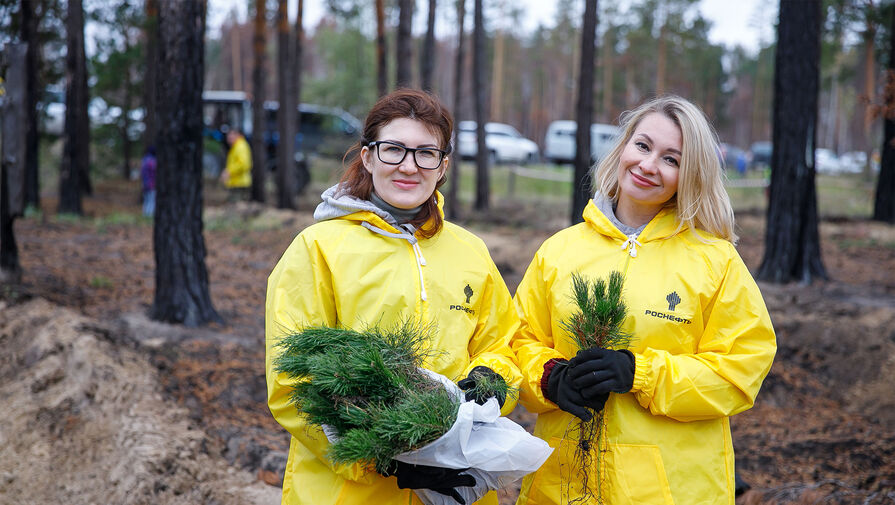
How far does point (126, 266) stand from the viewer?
379 inches

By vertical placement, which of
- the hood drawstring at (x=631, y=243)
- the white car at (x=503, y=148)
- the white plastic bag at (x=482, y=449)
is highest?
the white car at (x=503, y=148)

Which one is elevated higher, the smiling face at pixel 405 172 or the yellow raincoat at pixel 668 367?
the smiling face at pixel 405 172

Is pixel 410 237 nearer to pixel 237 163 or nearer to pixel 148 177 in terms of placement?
pixel 148 177

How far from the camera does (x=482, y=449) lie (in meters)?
2.02

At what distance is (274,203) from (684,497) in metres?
17.3

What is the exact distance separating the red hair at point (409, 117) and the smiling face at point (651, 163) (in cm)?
61

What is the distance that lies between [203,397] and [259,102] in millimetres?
11656

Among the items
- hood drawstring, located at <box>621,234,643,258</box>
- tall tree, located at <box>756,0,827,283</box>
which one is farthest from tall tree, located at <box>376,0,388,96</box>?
hood drawstring, located at <box>621,234,643,258</box>

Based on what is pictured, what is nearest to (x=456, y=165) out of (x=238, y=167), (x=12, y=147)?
(x=238, y=167)

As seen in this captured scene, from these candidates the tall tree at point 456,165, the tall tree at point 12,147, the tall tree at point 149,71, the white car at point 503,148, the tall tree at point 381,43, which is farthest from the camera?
the white car at point 503,148

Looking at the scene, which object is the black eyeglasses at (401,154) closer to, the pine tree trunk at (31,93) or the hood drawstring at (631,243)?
the hood drawstring at (631,243)

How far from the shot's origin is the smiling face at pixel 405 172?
2.40 m

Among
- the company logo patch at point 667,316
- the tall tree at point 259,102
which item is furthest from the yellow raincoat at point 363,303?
the tall tree at point 259,102

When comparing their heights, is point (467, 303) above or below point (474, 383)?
above
